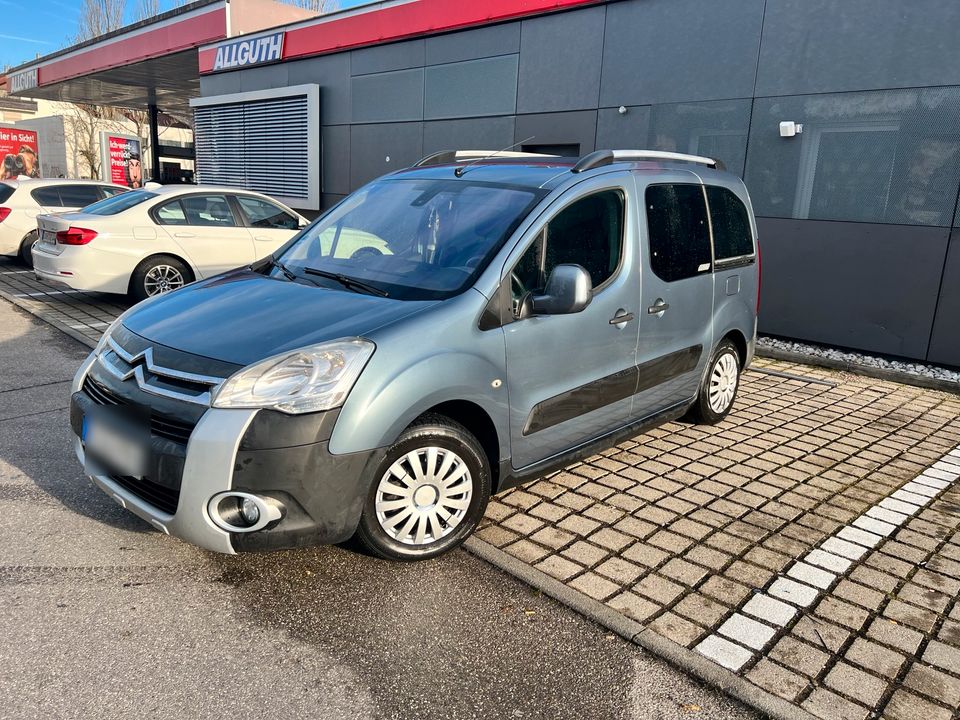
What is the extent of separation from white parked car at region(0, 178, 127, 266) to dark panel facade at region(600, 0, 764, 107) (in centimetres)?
803

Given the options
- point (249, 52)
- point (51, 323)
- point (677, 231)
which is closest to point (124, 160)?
point (249, 52)

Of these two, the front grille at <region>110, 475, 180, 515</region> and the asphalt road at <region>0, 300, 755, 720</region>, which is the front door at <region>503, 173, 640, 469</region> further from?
the front grille at <region>110, 475, 180, 515</region>

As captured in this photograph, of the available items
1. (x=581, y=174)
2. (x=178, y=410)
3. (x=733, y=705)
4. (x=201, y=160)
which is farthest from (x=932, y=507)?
(x=201, y=160)

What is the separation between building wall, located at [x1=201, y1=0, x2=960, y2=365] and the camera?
724 cm

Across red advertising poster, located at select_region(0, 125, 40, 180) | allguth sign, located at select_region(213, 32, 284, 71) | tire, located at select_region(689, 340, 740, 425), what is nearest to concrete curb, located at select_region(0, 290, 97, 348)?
tire, located at select_region(689, 340, 740, 425)

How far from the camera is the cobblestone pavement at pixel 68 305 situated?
7.95m

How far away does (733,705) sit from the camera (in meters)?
2.56

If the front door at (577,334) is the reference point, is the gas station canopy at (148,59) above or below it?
above

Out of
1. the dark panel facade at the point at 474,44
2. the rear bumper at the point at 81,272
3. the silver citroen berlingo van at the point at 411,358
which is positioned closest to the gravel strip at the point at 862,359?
the silver citroen berlingo van at the point at 411,358

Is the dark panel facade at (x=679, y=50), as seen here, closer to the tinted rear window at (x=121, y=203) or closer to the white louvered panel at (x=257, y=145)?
the tinted rear window at (x=121, y=203)

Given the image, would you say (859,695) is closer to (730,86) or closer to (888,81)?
(888,81)

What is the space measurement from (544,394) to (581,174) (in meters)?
1.27

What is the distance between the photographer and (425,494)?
325cm

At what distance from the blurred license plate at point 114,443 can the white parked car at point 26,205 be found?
9795 millimetres
